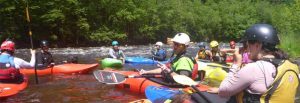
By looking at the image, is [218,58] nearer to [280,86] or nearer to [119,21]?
[280,86]

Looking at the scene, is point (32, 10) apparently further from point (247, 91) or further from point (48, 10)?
point (247, 91)

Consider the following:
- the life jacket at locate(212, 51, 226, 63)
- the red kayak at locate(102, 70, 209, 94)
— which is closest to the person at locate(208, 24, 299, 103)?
the red kayak at locate(102, 70, 209, 94)

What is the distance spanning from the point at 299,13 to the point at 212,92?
1095 inches

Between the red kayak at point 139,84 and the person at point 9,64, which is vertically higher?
the person at point 9,64

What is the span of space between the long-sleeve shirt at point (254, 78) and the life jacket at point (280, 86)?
3 centimetres

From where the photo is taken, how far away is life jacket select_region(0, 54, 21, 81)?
312 inches

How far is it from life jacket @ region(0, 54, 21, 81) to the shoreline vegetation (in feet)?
44.3

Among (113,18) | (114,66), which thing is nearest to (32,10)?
(113,18)

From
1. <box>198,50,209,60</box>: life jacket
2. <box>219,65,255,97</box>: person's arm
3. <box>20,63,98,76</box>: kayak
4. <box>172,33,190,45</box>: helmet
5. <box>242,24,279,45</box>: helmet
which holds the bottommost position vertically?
<box>20,63,98,76</box>: kayak

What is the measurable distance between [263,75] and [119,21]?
33645 mm

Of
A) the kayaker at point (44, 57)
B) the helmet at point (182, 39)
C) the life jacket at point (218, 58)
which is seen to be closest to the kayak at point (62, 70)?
the kayaker at point (44, 57)

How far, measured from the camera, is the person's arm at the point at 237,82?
10.0 ft

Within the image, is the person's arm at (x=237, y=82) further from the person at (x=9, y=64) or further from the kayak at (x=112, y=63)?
the kayak at (x=112, y=63)

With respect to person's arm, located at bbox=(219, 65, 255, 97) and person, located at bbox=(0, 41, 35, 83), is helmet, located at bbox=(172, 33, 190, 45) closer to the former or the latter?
person's arm, located at bbox=(219, 65, 255, 97)
